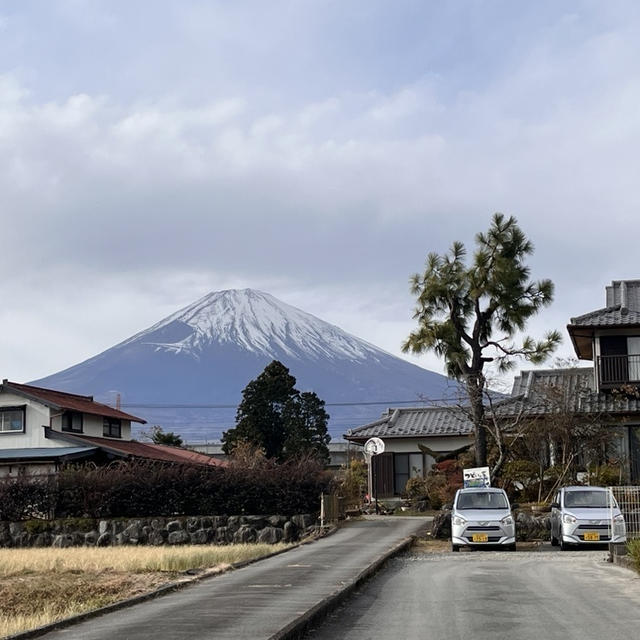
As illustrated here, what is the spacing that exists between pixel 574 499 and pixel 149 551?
11574 mm

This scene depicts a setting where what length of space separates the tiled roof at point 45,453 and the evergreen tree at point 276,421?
15.2 m

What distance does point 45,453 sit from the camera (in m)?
40.1

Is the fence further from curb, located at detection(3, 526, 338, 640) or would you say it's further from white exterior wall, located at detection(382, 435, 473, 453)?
white exterior wall, located at detection(382, 435, 473, 453)

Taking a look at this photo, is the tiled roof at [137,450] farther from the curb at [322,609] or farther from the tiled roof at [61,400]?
the curb at [322,609]

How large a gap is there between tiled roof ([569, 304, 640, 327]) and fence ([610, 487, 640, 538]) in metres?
13.6

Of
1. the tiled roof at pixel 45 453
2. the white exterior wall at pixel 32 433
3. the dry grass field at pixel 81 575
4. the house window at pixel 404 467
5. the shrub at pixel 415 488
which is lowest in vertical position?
the dry grass field at pixel 81 575

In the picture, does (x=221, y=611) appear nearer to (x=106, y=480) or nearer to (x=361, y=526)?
(x=361, y=526)

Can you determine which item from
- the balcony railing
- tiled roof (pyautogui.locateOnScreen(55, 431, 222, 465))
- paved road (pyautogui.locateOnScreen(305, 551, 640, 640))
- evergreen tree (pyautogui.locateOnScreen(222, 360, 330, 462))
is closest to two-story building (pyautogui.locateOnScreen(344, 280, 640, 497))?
the balcony railing

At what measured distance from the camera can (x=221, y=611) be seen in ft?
41.0

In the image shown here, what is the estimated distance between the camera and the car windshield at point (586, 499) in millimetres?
24391

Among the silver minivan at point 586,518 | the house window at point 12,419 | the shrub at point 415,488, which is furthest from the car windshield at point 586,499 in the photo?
the house window at point 12,419

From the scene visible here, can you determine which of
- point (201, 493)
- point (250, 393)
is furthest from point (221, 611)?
point (250, 393)

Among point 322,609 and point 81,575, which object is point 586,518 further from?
point 322,609

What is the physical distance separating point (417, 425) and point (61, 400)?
16135 millimetres
